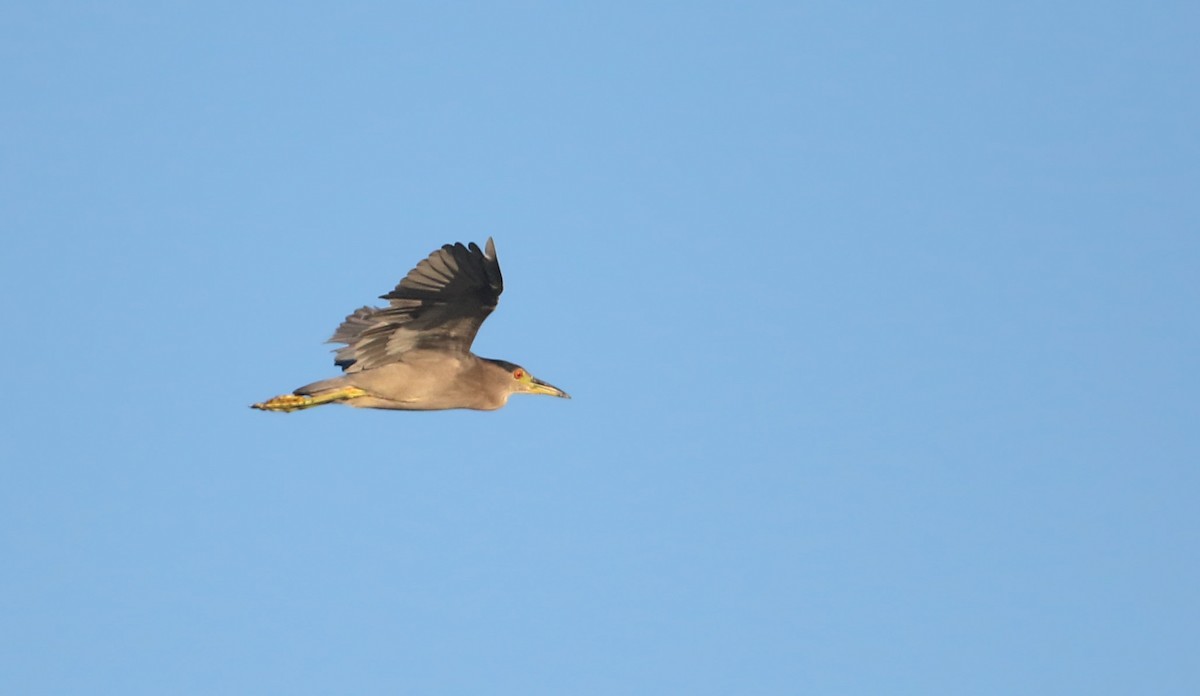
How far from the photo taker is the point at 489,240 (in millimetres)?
21469

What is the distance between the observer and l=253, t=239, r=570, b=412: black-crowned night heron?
2219 centimetres

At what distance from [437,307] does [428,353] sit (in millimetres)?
1240

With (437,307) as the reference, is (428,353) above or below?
below

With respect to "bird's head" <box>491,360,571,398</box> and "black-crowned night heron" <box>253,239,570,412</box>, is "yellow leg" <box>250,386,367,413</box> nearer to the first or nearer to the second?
"black-crowned night heron" <box>253,239,570,412</box>

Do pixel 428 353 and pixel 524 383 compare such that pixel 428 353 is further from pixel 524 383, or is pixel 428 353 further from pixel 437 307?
pixel 524 383

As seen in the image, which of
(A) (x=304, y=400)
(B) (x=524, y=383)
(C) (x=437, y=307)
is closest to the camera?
(C) (x=437, y=307)

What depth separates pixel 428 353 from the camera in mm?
23844

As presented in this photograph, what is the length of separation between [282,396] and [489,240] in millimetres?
4590

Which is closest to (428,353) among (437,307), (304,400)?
(437,307)

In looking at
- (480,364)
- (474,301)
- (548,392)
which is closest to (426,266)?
(474,301)

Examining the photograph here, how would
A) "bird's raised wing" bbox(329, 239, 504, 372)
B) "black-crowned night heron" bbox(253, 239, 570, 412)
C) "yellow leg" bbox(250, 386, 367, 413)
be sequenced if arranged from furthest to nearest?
"yellow leg" bbox(250, 386, 367, 413), "black-crowned night heron" bbox(253, 239, 570, 412), "bird's raised wing" bbox(329, 239, 504, 372)

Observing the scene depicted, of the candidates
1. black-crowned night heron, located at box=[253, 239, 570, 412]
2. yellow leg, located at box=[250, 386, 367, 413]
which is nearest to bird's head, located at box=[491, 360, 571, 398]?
black-crowned night heron, located at box=[253, 239, 570, 412]

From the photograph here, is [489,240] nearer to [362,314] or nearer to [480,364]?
[480,364]

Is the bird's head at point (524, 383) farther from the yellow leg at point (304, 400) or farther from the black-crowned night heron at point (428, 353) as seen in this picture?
the yellow leg at point (304, 400)
